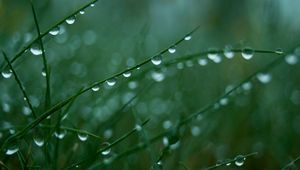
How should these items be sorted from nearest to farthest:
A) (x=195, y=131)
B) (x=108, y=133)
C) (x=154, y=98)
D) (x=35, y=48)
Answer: (x=35, y=48) < (x=108, y=133) < (x=195, y=131) < (x=154, y=98)

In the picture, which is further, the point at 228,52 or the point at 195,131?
the point at 195,131

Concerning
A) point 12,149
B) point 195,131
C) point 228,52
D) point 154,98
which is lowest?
point 12,149

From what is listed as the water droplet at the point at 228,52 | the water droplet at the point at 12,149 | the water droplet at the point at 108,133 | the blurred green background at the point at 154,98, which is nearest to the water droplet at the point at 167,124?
the blurred green background at the point at 154,98

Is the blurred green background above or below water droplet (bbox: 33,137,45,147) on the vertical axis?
above

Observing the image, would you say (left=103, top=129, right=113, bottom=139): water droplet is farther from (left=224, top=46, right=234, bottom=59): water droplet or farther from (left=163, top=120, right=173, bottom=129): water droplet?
(left=224, top=46, right=234, bottom=59): water droplet

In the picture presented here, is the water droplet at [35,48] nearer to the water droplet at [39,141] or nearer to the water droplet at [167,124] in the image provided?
the water droplet at [39,141]

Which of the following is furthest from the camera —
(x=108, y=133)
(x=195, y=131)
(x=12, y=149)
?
(x=195, y=131)

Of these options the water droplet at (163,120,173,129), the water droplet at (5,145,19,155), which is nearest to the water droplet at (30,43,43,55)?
the water droplet at (5,145,19,155)

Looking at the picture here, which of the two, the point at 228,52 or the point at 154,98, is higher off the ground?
the point at 154,98

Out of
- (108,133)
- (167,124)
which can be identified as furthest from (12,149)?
(167,124)

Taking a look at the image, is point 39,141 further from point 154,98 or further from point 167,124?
point 154,98

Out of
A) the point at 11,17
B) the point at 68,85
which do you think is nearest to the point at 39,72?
the point at 68,85
